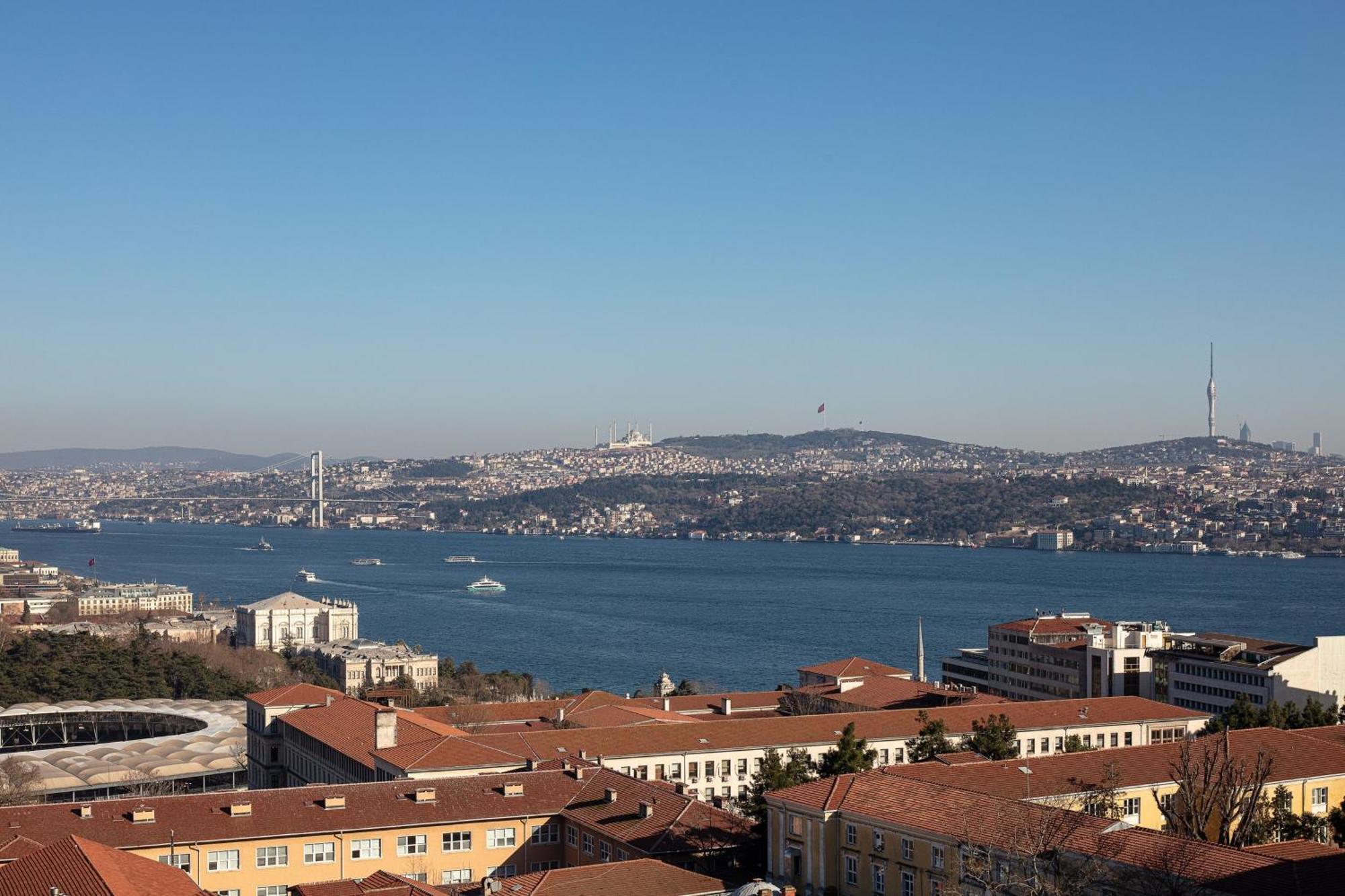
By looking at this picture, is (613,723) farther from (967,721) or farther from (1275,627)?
(1275,627)

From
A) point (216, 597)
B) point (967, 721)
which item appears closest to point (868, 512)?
point (216, 597)

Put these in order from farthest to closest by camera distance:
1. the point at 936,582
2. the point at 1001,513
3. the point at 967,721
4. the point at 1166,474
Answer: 1. the point at 1166,474
2. the point at 1001,513
3. the point at 936,582
4. the point at 967,721

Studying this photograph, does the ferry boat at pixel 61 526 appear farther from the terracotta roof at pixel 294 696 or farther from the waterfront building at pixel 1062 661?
the terracotta roof at pixel 294 696

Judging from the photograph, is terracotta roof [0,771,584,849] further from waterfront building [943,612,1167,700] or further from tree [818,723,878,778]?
waterfront building [943,612,1167,700]

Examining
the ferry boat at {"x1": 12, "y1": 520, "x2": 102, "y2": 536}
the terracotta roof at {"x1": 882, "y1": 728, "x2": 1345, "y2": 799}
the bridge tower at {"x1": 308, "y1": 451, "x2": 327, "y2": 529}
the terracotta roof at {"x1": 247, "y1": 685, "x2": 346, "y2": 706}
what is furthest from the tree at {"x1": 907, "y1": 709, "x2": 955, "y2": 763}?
the bridge tower at {"x1": 308, "y1": 451, "x2": 327, "y2": 529}

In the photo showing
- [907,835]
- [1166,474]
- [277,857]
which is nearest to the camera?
[907,835]

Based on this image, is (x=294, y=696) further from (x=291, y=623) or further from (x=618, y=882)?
(x=291, y=623)

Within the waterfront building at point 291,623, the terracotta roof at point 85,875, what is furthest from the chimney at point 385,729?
the waterfront building at point 291,623

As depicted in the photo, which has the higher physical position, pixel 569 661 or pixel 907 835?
pixel 907 835
